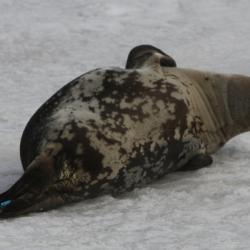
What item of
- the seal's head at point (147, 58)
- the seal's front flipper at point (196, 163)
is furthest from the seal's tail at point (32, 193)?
the seal's head at point (147, 58)

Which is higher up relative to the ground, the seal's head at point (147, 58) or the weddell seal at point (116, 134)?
the seal's head at point (147, 58)

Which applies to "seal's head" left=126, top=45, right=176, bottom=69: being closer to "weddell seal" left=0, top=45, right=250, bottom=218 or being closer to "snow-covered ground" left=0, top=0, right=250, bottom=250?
"weddell seal" left=0, top=45, right=250, bottom=218

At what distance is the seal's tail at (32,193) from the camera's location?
3.20 meters

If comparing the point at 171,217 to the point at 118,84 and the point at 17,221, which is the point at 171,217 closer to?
the point at 17,221

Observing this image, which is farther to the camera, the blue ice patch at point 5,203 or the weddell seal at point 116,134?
the weddell seal at point 116,134

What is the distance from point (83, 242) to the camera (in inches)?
112

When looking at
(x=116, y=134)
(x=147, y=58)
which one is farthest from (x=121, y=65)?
(x=116, y=134)

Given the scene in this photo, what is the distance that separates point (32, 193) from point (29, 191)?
0.05 feet

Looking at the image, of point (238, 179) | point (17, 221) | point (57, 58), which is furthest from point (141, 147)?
point (57, 58)

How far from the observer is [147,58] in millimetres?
4289

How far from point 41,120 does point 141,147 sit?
0.45 m

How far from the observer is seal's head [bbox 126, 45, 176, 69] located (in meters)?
4.24

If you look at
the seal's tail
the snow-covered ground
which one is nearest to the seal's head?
the snow-covered ground

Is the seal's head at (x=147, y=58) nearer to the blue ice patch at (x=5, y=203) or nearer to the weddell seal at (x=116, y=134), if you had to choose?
the weddell seal at (x=116, y=134)
